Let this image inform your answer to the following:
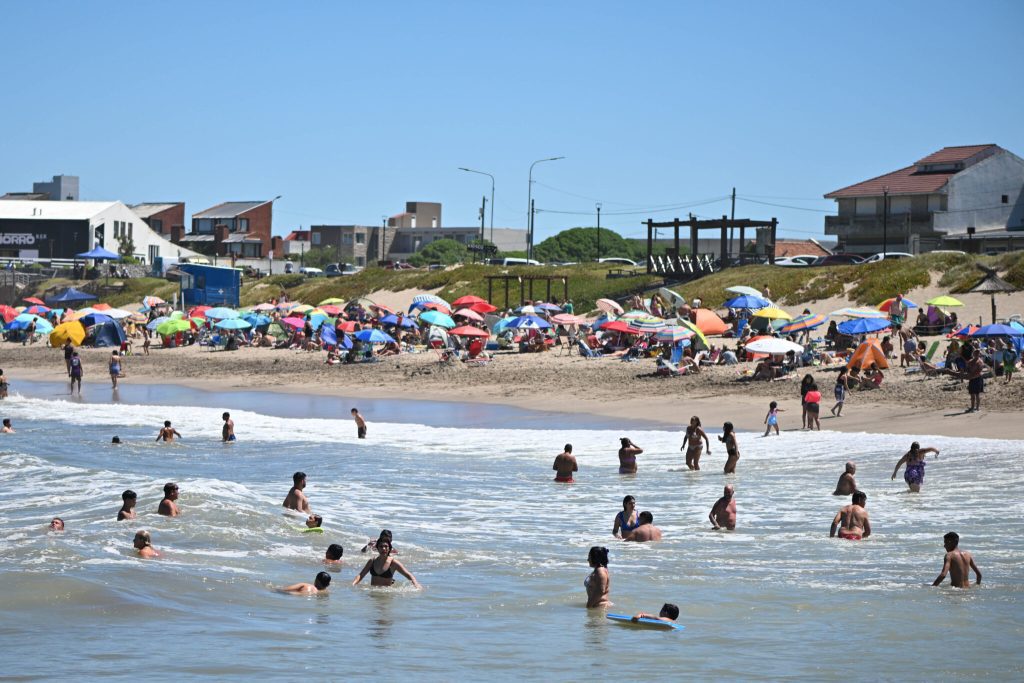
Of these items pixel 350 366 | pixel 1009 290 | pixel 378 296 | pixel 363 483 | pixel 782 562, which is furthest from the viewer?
pixel 378 296

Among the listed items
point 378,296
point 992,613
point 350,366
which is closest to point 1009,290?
point 350,366

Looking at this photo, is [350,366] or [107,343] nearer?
[350,366]

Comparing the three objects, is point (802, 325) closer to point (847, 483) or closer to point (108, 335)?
point (847, 483)

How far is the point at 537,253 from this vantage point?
302ft

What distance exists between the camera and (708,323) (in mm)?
35562

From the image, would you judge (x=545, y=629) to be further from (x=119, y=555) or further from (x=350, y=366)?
(x=350, y=366)

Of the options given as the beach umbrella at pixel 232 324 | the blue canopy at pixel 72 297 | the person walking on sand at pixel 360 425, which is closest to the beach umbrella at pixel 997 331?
the person walking on sand at pixel 360 425

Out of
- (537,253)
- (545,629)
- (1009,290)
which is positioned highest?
(537,253)

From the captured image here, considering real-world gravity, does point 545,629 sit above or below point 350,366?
below

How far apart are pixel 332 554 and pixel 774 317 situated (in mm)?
21869

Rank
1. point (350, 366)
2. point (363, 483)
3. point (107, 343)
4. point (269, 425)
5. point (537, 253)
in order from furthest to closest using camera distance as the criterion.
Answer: point (537, 253) < point (107, 343) < point (350, 366) < point (269, 425) < point (363, 483)

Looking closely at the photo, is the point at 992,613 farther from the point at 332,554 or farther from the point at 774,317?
the point at 774,317

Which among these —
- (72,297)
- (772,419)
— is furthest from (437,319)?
(72,297)

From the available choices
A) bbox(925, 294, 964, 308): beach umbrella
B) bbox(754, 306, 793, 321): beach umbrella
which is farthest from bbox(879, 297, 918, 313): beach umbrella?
bbox(754, 306, 793, 321): beach umbrella
